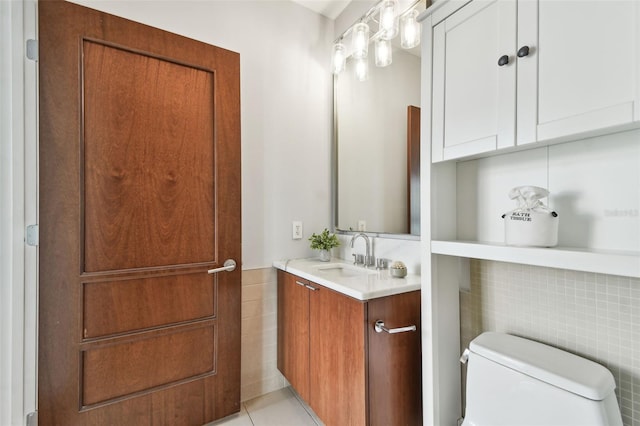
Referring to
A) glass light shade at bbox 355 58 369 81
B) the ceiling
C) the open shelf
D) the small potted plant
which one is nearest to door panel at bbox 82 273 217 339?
the small potted plant

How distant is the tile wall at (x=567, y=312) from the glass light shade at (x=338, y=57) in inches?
61.1

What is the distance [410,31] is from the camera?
4.91 ft

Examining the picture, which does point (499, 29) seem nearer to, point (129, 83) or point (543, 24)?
point (543, 24)

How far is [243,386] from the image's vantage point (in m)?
1.81

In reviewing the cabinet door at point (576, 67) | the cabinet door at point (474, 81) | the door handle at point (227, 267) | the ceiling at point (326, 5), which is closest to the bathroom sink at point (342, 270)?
the door handle at point (227, 267)

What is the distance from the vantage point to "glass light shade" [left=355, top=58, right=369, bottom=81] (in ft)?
5.98

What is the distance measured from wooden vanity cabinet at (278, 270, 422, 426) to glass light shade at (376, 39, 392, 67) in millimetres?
1326

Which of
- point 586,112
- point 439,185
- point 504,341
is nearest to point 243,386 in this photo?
point 504,341

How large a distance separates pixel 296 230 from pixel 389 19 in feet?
4.61

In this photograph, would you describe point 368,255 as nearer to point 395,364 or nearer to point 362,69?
point 395,364

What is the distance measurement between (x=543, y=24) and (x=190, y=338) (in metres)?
1.99

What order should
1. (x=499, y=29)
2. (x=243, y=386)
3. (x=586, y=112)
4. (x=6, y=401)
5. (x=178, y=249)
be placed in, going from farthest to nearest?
1. (x=243, y=386)
2. (x=178, y=249)
3. (x=6, y=401)
4. (x=499, y=29)
5. (x=586, y=112)

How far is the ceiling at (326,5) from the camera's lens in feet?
6.57

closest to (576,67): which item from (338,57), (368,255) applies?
(368,255)
